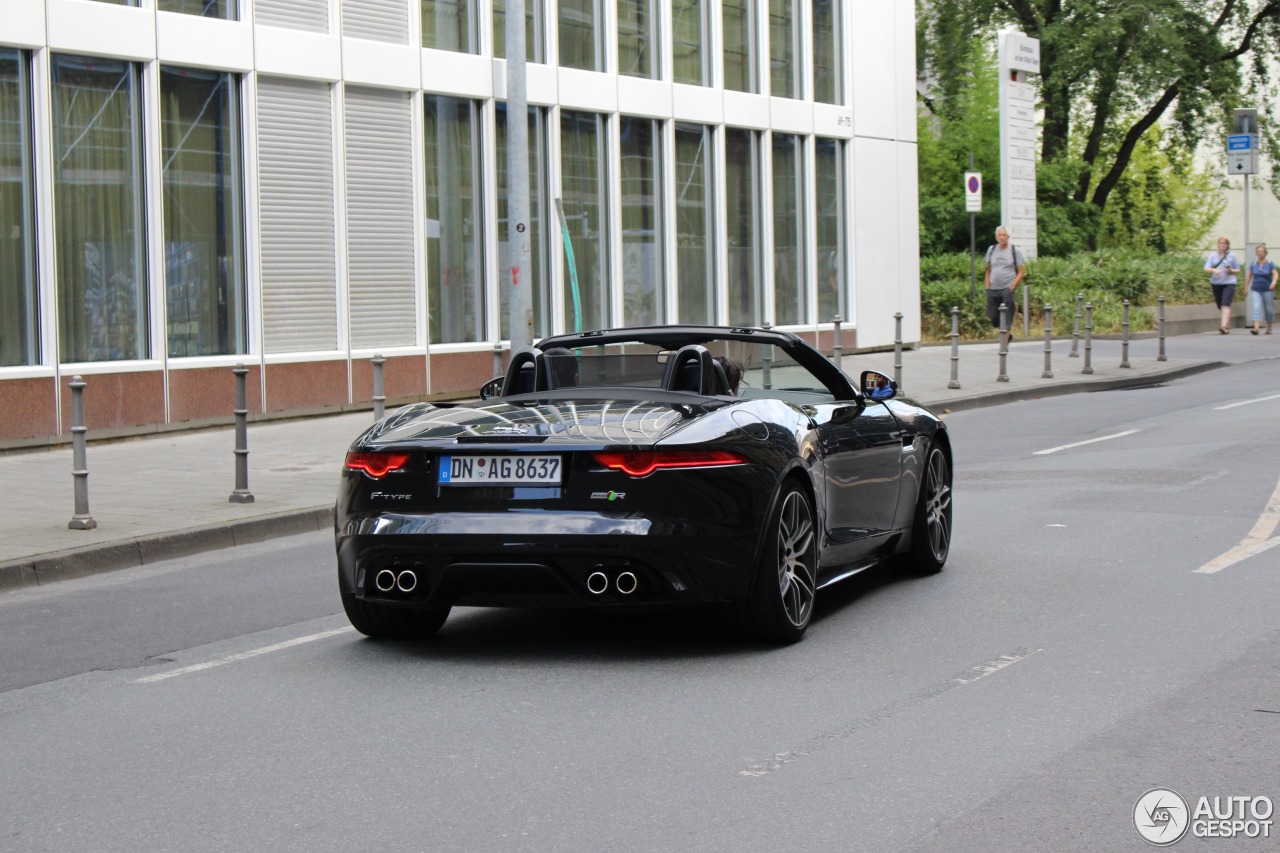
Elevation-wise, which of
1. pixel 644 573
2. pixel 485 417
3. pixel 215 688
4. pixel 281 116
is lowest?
pixel 215 688

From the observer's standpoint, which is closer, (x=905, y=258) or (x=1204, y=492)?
(x=1204, y=492)

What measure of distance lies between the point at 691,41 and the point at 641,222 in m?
3.09

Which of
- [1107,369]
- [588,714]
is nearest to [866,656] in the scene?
[588,714]

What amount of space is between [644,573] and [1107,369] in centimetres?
1967

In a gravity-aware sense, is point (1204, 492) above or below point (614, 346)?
A: below

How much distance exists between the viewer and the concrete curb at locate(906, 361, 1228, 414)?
20.5 meters

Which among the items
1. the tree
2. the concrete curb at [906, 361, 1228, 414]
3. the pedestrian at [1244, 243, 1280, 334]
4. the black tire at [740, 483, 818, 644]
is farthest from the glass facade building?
the tree

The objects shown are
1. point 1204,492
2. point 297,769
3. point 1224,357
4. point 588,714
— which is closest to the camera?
point 297,769

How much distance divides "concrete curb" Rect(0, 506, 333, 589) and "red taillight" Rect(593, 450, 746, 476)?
436cm

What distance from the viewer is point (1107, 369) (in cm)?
2489

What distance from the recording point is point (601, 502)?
253 inches

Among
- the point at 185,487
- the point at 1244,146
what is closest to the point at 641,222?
the point at 185,487

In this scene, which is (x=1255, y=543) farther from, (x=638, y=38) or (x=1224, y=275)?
(x=1224, y=275)

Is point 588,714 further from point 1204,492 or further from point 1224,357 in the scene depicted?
point 1224,357
